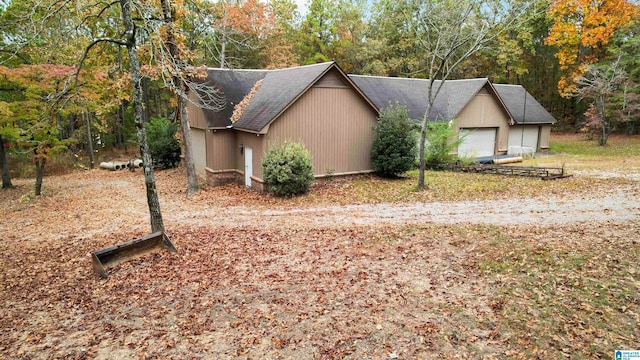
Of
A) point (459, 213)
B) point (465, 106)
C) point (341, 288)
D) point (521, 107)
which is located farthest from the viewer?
point (521, 107)

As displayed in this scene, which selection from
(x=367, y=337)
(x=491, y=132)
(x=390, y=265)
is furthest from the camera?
(x=491, y=132)

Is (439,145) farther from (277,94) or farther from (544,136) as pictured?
(544,136)

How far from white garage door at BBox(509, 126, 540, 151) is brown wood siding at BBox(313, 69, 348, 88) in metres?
16.9

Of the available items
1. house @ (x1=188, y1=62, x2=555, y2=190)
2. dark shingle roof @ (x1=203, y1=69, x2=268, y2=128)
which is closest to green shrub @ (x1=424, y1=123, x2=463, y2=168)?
house @ (x1=188, y1=62, x2=555, y2=190)

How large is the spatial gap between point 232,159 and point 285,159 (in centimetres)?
519

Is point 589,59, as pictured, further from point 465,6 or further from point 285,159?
point 285,159

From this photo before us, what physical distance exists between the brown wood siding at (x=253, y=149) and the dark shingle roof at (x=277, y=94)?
0.53 metres

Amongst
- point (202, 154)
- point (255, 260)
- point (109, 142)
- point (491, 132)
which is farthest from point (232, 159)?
point (109, 142)

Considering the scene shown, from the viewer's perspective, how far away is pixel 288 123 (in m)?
18.0

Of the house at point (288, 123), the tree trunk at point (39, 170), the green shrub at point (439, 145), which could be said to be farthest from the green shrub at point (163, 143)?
the green shrub at point (439, 145)

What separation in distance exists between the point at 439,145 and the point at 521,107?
41.2 feet

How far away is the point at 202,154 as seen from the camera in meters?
21.8

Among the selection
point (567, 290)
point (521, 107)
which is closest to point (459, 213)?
point (567, 290)

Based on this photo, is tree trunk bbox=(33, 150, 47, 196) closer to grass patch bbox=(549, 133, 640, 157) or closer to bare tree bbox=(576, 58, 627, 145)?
grass patch bbox=(549, 133, 640, 157)
